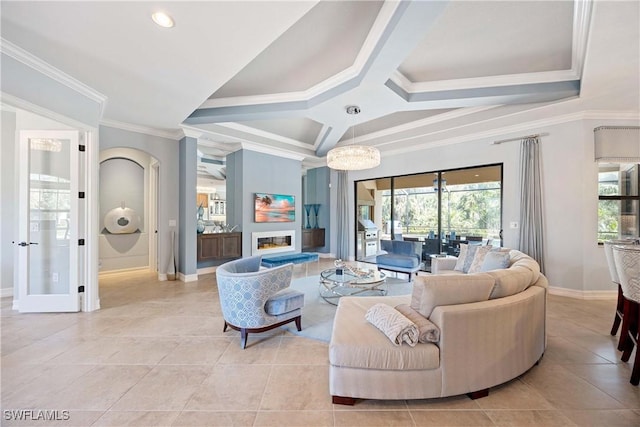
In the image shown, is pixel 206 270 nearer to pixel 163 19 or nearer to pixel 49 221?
pixel 49 221

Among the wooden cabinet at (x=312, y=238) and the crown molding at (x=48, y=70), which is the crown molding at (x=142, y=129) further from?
the wooden cabinet at (x=312, y=238)

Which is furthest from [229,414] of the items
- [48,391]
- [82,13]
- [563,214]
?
[563,214]

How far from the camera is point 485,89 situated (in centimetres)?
367

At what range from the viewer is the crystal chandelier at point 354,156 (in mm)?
4156

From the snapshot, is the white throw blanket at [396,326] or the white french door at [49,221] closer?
the white throw blanket at [396,326]

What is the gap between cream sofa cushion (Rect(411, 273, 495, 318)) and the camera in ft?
6.28

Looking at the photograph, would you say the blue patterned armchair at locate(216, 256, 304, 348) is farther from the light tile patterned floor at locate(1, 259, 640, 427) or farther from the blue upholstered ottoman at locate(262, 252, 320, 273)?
the blue upholstered ottoman at locate(262, 252, 320, 273)

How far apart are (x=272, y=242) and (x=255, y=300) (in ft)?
13.7

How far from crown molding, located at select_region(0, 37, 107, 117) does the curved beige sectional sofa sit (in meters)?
4.09

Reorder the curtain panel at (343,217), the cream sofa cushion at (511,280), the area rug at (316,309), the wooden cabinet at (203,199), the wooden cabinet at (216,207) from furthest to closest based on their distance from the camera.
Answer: the wooden cabinet at (216,207), the wooden cabinet at (203,199), the curtain panel at (343,217), the area rug at (316,309), the cream sofa cushion at (511,280)

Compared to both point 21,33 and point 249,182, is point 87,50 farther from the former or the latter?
point 249,182

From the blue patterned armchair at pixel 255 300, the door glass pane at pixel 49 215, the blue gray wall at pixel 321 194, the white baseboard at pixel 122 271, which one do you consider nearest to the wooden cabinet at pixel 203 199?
the white baseboard at pixel 122 271

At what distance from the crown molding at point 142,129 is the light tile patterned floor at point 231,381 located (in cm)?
323

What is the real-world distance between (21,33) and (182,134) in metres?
2.81
